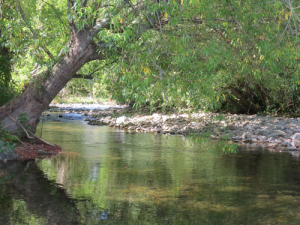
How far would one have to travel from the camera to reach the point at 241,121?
21.5 meters

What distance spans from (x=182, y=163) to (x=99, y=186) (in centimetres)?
380

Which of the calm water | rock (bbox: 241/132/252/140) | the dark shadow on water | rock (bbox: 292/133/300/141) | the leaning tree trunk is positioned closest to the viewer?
the dark shadow on water

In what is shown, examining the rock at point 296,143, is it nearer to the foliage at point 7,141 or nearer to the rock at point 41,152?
the rock at point 41,152

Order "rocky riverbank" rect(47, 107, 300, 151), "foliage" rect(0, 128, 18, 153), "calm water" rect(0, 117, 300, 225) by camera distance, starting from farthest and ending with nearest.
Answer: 1. "rocky riverbank" rect(47, 107, 300, 151)
2. "foliage" rect(0, 128, 18, 153)
3. "calm water" rect(0, 117, 300, 225)

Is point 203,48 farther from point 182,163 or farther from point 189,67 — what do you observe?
point 182,163

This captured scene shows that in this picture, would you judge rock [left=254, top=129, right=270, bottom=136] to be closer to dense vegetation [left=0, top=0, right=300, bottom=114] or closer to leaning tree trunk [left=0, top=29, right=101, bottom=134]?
dense vegetation [left=0, top=0, right=300, bottom=114]

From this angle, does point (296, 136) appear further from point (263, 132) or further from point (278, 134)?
point (263, 132)

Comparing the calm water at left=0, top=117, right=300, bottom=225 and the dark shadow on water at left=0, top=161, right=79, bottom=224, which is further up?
the calm water at left=0, top=117, right=300, bottom=225

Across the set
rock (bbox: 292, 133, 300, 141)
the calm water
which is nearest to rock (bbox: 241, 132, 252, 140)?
rock (bbox: 292, 133, 300, 141)

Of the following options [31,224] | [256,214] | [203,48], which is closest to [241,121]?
[203,48]

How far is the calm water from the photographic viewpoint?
6.43 metres

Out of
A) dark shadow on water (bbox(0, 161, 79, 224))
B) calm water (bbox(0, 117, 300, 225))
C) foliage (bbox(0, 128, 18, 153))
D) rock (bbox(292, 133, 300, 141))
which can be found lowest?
dark shadow on water (bbox(0, 161, 79, 224))

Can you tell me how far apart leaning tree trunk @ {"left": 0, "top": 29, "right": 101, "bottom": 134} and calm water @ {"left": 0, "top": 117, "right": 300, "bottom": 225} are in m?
1.69

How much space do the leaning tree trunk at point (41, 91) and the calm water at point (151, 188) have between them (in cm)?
169
